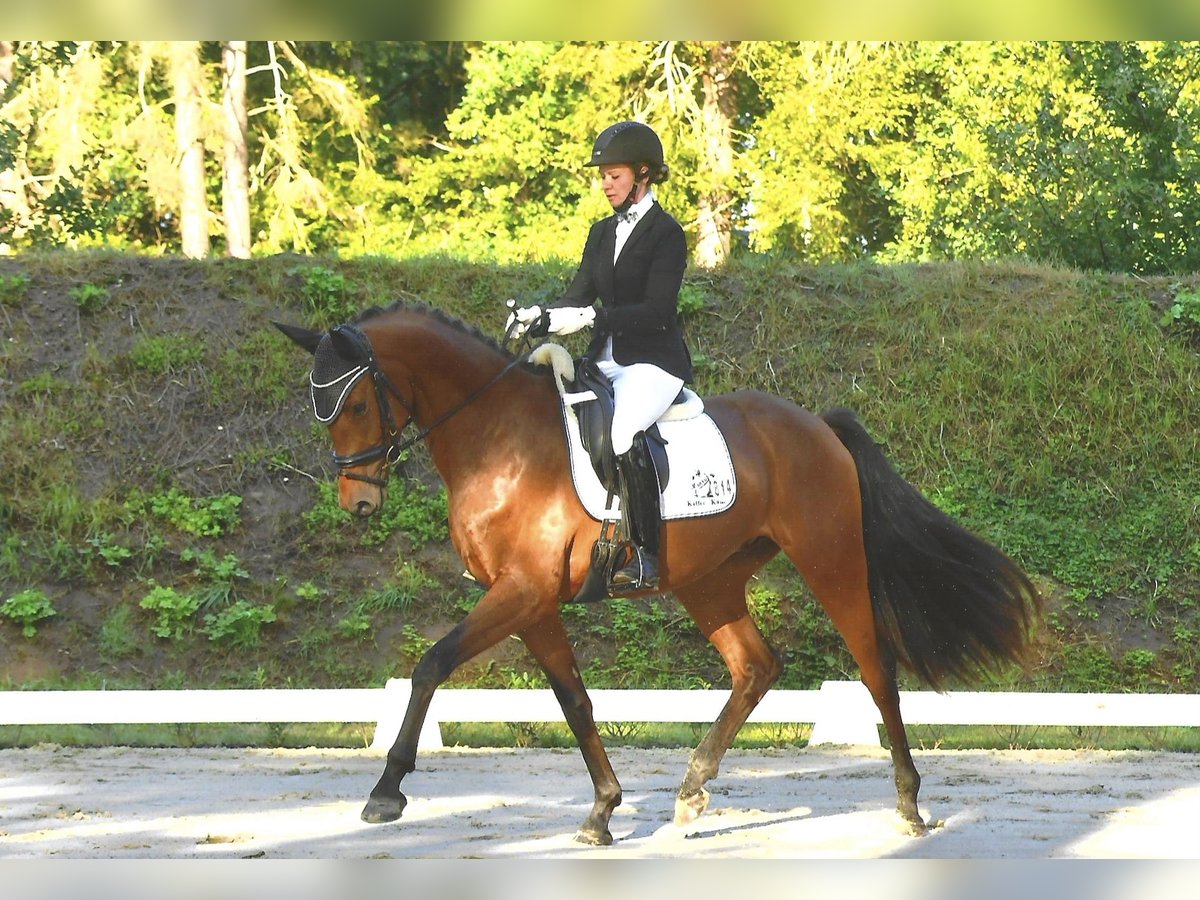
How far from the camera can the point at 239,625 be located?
12.1 meters

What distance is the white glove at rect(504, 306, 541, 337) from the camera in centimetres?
613

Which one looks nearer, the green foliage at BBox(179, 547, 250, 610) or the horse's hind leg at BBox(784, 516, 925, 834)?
the horse's hind leg at BBox(784, 516, 925, 834)

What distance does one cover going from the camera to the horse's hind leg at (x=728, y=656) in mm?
6684

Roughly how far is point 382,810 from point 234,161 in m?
18.8

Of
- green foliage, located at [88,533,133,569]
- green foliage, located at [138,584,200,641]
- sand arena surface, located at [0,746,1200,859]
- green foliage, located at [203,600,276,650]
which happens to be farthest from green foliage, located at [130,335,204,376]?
sand arena surface, located at [0,746,1200,859]

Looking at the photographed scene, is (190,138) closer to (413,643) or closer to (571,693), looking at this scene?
(413,643)

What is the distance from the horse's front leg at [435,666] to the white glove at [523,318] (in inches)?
42.6

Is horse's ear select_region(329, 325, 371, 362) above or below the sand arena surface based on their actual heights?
above

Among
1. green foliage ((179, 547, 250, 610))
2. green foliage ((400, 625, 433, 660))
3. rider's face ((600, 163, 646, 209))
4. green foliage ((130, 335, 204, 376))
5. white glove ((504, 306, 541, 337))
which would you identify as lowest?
green foliage ((400, 625, 433, 660))

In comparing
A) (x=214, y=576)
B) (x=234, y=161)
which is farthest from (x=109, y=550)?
(x=234, y=161)

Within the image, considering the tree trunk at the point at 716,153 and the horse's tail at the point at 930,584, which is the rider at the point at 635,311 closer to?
the horse's tail at the point at 930,584

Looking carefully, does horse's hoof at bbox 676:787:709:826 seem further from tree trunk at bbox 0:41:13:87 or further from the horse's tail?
tree trunk at bbox 0:41:13:87

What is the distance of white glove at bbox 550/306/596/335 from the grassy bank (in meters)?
6.02

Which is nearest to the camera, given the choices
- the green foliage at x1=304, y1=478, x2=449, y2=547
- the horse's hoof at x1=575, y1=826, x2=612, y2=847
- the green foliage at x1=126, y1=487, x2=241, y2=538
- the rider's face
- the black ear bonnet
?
the black ear bonnet
